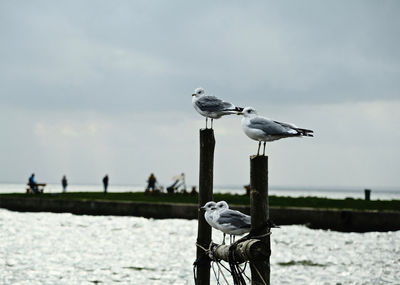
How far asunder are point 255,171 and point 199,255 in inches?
129

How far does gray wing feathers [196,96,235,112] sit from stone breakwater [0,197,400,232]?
19.1m

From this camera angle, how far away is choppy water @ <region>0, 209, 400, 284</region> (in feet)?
67.0

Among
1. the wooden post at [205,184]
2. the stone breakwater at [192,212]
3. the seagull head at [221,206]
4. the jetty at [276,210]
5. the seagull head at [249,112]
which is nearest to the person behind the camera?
the seagull head at [249,112]

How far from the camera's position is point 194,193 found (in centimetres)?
4362

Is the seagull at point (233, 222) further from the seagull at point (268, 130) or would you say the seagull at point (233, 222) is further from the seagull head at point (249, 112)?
the seagull head at point (249, 112)

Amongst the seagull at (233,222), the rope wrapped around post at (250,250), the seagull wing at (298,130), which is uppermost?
the seagull wing at (298,130)

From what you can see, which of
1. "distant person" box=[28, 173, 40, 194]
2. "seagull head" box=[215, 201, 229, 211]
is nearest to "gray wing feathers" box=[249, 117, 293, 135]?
"seagull head" box=[215, 201, 229, 211]

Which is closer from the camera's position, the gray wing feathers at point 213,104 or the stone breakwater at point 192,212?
the gray wing feathers at point 213,104

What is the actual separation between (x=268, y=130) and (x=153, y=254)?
19353 mm

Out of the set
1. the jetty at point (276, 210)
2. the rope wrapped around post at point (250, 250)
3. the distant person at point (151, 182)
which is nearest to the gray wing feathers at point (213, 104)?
the rope wrapped around post at point (250, 250)

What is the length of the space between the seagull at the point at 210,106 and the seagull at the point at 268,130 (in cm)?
166

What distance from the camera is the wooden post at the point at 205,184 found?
978cm

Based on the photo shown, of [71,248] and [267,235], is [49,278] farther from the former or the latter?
[267,235]

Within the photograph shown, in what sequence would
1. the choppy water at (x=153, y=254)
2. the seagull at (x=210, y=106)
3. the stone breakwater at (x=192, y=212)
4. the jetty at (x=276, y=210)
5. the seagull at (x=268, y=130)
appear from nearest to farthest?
the seagull at (x=268, y=130)
the seagull at (x=210, y=106)
the choppy water at (x=153, y=254)
the stone breakwater at (x=192, y=212)
the jetty at (x=276, y=210)
